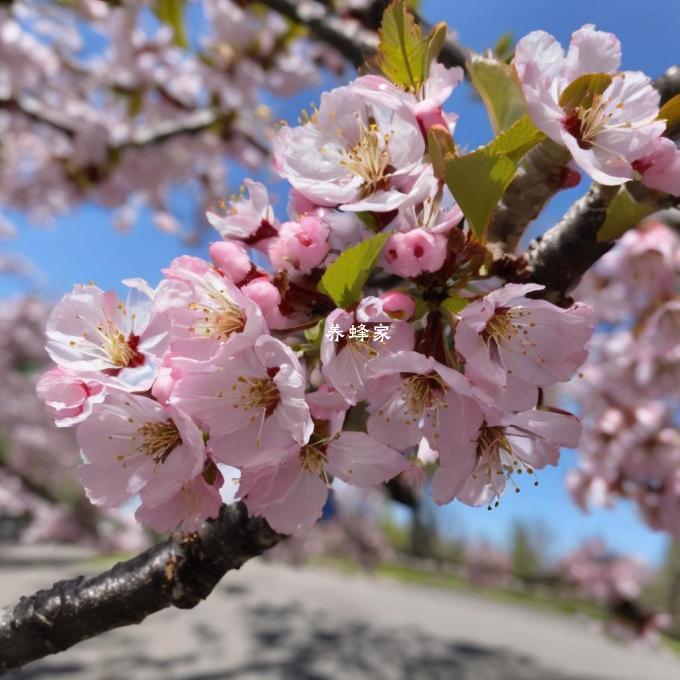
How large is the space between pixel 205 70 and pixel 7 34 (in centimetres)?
124

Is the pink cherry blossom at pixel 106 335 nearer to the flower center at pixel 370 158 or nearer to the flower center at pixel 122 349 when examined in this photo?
the flower center at pixel 122 349

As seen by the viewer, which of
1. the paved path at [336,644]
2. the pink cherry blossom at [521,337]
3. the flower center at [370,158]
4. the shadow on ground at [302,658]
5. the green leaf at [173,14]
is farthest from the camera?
the paved path at [336,644]

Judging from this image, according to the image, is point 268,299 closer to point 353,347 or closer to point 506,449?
point 353,347

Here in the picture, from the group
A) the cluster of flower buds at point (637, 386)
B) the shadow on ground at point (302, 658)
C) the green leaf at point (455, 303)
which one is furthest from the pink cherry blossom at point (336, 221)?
the shadow on ground at point (302, 658)

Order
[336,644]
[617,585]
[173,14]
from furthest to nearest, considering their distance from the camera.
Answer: [336,644], [617,585], [173,14]

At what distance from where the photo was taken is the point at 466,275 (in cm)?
55

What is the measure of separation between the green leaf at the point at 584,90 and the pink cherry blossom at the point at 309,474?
367 millimetres

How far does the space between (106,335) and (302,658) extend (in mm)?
6178

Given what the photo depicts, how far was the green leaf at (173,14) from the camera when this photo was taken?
2.61 metres

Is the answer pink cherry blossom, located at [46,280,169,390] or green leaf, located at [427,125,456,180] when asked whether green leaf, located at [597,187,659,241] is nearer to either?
green leaf, located at [427,125,456,180]

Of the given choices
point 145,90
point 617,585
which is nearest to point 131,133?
point 145,90

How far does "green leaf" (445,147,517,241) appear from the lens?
0.49 meters

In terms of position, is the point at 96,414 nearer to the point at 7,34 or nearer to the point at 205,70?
the point at 205,70

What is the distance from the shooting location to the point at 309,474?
1.89 feet
